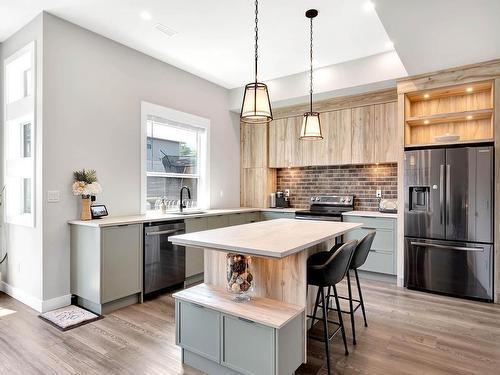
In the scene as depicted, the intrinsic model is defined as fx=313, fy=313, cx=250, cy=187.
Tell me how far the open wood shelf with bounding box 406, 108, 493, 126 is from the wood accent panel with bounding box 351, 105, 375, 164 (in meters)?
0.56

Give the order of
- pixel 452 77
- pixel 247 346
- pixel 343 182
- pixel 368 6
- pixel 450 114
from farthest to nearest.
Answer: pixel 343 182 → pixel 450 114 → pixel 452 77 → pixel 368 6 → pixel 247 346

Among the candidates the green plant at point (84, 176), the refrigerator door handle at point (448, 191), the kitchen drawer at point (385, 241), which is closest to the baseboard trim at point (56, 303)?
the green plant at point (84, 176)

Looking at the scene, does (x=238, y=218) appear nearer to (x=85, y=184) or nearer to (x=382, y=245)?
(x=382, y=245)

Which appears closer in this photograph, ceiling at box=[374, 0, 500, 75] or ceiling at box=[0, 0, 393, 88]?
ceiling at box=[374, 0, 500, 75]

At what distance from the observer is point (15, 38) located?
12.0 ft

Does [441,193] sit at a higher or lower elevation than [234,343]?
higher

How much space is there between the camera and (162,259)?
3748 mm

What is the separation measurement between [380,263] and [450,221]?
1046 millimetres

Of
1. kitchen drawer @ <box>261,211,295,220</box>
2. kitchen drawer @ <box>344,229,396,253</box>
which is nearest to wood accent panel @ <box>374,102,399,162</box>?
kitchen drawer @ <box>344,229,396,253</box>

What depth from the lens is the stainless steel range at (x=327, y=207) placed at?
4659 millimetres

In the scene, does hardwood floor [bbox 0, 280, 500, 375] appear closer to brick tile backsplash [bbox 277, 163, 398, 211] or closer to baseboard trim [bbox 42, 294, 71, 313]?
baseboard trim [bbox 42, 294, 71, 313]

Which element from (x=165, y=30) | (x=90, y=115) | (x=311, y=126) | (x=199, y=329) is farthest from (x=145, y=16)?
(x=199, y=329)

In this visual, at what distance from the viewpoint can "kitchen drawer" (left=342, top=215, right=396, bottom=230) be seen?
13.9 ft

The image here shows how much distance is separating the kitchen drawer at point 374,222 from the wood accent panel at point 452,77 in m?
1.72
